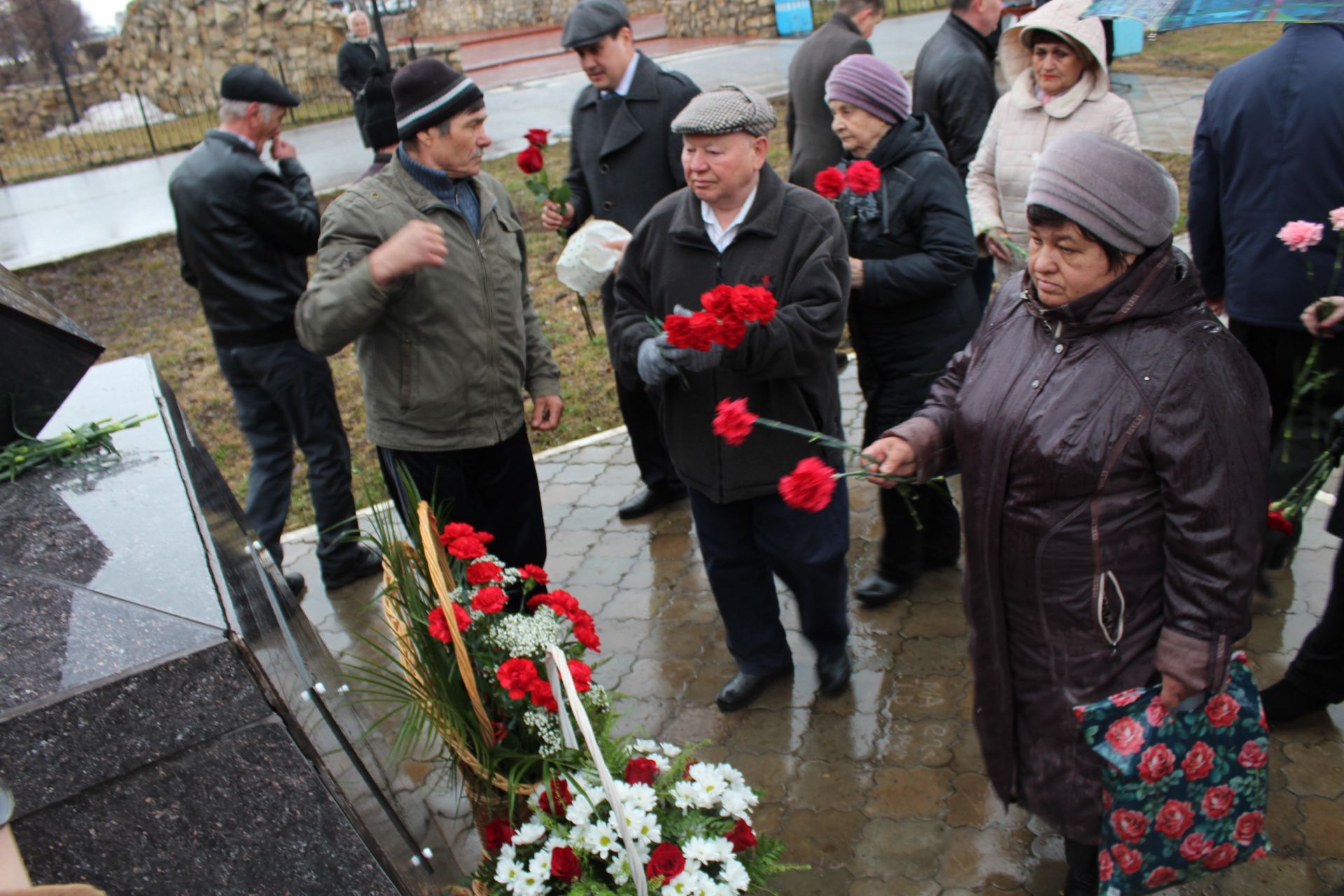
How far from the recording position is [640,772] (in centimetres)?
243

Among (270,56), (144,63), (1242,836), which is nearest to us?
(1242,836)

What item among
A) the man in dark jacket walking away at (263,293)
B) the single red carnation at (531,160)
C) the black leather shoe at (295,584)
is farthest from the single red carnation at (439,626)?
the single red carnation at (531,160)

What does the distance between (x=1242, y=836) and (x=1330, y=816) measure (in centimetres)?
72

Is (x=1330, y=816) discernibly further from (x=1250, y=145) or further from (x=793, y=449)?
Result: (x=1250, y=145)

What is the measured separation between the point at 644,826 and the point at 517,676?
1.39 feet

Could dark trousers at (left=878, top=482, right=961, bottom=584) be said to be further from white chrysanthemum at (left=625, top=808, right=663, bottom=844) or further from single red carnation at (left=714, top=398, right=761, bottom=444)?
white chrysanthemum at (left=625, top=808, right=663, bottom=844)

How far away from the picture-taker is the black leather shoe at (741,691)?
11.8 feet

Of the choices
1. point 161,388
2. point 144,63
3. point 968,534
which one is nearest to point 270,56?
point 144,63

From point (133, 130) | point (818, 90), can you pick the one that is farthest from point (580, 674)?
point (133, 130)

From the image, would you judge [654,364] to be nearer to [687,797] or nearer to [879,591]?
[687,797]

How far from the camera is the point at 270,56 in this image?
2309cm

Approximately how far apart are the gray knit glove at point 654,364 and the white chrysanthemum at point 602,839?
51.7 inches

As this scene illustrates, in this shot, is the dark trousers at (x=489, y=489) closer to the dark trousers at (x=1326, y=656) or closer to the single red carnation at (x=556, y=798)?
the single red carnation at (x=556, y=798)

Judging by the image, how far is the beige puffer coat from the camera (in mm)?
3803
